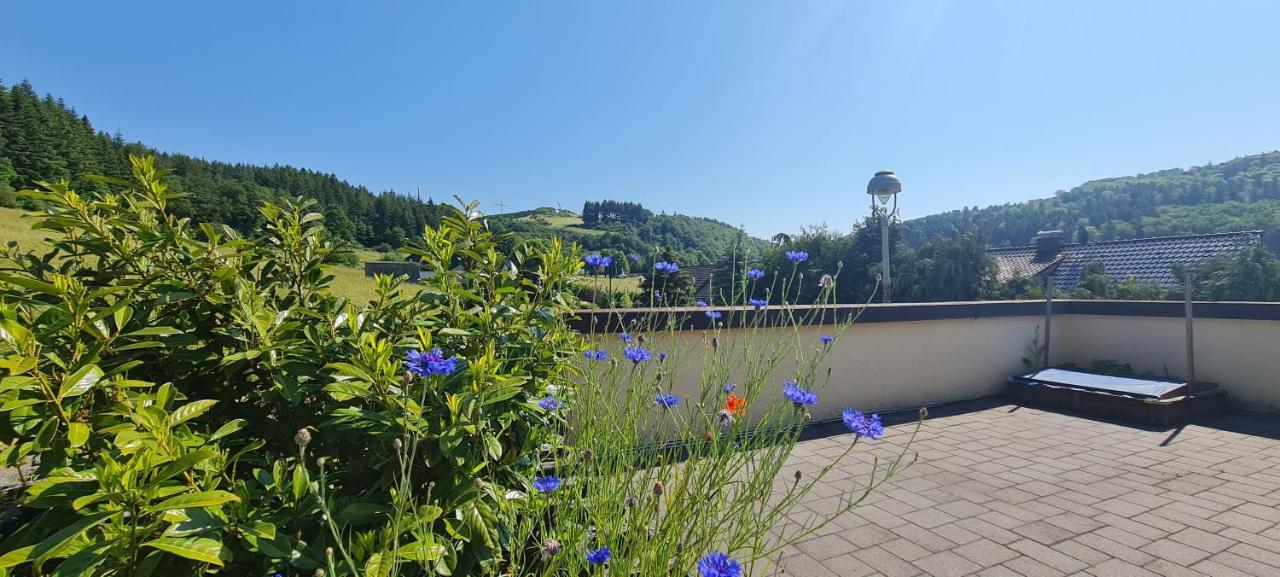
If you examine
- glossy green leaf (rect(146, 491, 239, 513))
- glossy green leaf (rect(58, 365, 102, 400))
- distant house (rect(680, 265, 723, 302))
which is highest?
distant house (rect(680, 265, 723, 302))

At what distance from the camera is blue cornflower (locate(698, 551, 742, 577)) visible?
905 mm

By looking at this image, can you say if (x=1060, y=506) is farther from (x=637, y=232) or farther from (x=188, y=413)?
(x=637, y=232)

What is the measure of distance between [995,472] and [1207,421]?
8.62 feet

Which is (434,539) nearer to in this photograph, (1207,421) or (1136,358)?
(1207,421)

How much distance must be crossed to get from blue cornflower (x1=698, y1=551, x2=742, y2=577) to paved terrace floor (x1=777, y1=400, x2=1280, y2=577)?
1.05 m

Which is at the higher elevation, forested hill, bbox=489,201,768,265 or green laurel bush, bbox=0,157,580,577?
forested hill, bbox=489,201,768,265

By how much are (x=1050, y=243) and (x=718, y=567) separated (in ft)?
61.7

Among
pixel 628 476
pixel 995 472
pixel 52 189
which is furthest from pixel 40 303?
pixel 995 472

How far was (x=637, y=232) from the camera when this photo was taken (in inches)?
379

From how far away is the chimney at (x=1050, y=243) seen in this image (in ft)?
51.2

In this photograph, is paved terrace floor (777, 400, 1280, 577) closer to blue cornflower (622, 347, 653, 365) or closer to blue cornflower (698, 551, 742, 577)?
blue cornflower (622, 347, 653, 365)

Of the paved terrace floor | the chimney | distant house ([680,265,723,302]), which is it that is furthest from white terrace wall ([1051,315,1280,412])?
the chimney

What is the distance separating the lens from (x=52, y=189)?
50.3 inches

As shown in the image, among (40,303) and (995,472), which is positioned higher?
(40,303)
